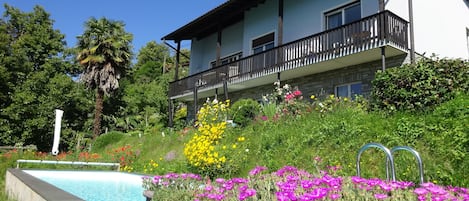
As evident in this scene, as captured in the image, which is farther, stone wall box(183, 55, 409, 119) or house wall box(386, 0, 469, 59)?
house wall box(386, 0, 469, 59)

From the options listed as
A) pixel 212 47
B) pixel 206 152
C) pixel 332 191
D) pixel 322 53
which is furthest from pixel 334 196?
pixel 212 47

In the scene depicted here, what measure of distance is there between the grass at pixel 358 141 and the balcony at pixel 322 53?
7.29ft

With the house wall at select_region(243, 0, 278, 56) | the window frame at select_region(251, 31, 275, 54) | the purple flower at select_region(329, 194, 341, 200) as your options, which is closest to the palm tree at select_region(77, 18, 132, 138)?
the house wall at select_region(243, 0, 278, 56)

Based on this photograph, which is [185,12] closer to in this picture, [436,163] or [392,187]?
[436,163]

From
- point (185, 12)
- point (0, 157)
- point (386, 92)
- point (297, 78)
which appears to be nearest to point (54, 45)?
point (185, 12)

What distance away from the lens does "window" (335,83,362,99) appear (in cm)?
1146

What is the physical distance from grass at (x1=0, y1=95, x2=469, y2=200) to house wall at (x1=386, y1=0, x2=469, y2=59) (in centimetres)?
446

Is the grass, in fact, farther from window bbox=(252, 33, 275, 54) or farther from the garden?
window bbox=(252, 33, 275, 54)

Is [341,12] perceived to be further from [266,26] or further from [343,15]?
[266,26]

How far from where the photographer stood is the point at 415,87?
739 cm

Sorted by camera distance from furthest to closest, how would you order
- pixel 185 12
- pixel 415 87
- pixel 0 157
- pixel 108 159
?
1. pixel 185 12
2. pixel 108 159
3. pixel 0 157
4. pixel 415 87

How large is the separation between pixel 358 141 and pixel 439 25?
881 centimetres

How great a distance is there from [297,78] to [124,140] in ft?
29.9

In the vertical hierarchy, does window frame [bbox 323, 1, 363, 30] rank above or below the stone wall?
above
